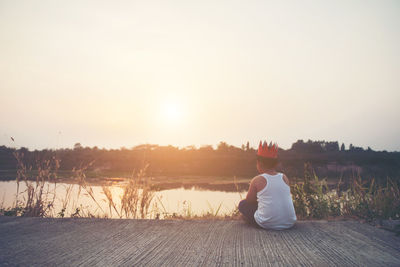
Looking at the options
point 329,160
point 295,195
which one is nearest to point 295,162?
point 329,160

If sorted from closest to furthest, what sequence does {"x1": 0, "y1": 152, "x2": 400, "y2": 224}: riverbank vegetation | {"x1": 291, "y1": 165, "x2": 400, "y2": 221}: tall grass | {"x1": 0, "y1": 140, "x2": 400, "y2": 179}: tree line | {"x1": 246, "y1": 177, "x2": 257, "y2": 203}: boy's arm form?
1. {"x1": 246, "y1": 177, "x2": 257, "y2": 203}: boy's arm
2. {"x1": 291, "y1": 165, "x2": 400, "y2": 221}: tall grass
3. {"x1": 0, "y1": 152, "x2": 400, "y2": 224}: riverbank vegetation
4. {"x1": 0, "y1": 140, "x2": 400, "y2": 179}: tree line

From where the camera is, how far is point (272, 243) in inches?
125

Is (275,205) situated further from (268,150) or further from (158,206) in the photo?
(158,206)

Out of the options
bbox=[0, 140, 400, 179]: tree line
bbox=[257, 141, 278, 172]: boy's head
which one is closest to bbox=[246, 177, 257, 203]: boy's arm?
bbox=[257, 141, 278, 172]: boy's head

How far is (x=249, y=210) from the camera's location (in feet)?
13.1

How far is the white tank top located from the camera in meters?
3.64

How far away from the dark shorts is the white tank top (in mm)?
160

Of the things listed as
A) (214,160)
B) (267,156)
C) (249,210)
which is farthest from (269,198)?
(214,160)

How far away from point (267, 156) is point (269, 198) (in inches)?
23.6

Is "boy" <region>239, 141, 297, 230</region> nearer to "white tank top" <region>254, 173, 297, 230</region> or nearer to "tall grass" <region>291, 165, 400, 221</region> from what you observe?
"white tank top" <region>254, 173, 297, 230</region>

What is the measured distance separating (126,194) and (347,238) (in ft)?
13.3

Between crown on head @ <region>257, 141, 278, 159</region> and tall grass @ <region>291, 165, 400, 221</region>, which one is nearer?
crown on head @ <region>257, 141, 278, 159</region>

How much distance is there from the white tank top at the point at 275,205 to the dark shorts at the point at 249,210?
0.16 meters

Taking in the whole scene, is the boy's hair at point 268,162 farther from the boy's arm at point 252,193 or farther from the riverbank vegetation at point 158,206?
the riverbank vegetation at point 158,206
